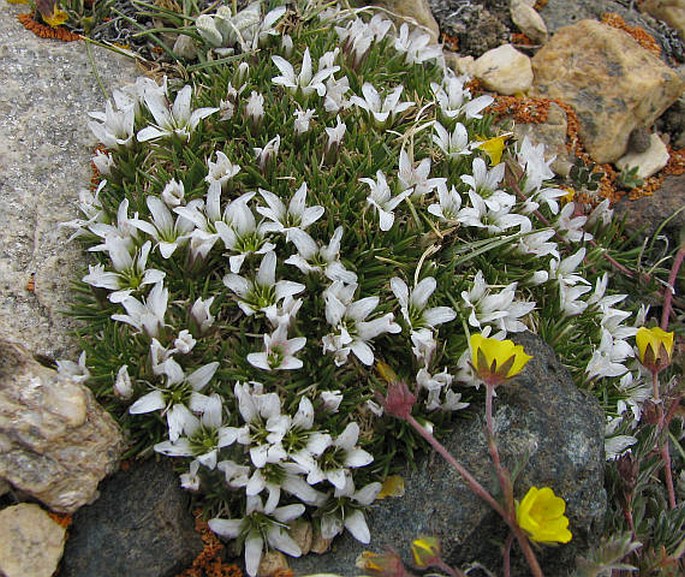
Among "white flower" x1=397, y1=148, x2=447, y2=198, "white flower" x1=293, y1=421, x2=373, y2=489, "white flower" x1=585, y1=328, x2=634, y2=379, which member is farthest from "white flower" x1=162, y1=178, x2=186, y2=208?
"white flower" x1=585, y1=328, x2=634, y2=379

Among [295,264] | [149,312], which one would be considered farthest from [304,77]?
[149,312]

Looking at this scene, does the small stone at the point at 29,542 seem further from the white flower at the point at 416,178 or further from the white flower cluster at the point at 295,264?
the white flower at the point at 416,178

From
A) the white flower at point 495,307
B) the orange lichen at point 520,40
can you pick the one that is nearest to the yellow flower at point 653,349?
the white flower at point 495,307

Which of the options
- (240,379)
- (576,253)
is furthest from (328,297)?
(576,253)

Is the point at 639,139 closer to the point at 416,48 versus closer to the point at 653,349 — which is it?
the point at 416,48

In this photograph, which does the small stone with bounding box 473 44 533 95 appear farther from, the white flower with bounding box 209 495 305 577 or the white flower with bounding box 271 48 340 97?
the white flower with bounding box 209 495 305 577

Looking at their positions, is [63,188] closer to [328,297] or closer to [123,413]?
[123,413]
